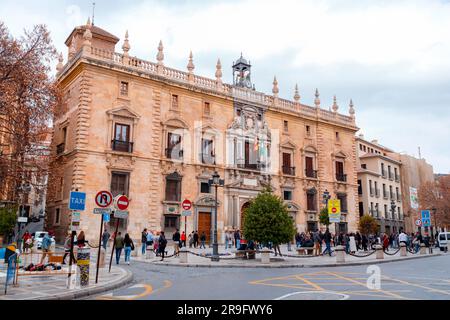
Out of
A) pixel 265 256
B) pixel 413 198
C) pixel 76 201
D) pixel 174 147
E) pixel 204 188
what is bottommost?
pixel 265 256

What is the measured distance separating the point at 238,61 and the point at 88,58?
50.3 feet

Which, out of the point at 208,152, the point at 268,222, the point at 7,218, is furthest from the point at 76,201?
the point at 7,218

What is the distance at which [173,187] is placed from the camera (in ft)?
95.4

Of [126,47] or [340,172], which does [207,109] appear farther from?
[340,172]

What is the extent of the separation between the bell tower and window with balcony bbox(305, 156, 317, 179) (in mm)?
8686

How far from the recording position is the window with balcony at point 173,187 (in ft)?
94.4

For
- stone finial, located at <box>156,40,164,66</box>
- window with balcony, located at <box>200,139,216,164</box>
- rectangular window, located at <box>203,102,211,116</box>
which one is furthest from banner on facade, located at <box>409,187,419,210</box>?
stone finial, located at <box>156,40,164,66</box>

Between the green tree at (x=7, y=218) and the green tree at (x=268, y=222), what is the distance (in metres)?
19.1

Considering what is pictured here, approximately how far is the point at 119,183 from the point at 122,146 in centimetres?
250

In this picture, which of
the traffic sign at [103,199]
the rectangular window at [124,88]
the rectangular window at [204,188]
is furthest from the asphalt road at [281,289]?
the rectangular window at [204,188]
